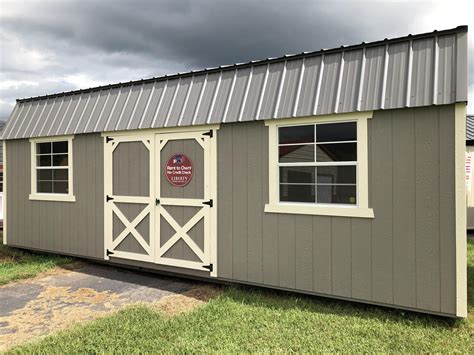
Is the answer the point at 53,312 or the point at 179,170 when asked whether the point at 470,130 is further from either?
the point at 53,312

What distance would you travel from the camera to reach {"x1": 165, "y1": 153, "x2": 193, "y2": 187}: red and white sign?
559 cm

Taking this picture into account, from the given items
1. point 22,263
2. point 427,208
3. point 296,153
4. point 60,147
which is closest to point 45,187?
point 60,147

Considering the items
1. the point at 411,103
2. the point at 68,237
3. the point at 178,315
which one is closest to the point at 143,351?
the point at 178,315

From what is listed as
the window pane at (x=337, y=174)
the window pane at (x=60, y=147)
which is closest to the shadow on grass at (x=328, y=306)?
the window pane at (x=337, y=174)

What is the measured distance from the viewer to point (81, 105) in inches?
272

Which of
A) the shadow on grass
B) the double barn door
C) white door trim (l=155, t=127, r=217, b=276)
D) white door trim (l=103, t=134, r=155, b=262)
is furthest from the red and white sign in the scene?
the shadow on grass

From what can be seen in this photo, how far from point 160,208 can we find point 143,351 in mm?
2690

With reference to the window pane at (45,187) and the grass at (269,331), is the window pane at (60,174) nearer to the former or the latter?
the window pane at (45,187)

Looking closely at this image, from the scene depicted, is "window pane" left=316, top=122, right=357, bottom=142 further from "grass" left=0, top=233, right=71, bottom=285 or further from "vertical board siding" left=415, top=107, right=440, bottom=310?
"grass" left=0, top=233, right=71, bottom=285

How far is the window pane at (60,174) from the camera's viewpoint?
699 cm

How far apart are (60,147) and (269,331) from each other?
17.2 ft

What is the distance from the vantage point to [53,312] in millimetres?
4594

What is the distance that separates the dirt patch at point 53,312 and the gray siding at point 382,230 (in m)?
1.88

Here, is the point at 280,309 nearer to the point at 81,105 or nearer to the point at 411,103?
the point at 411,103
